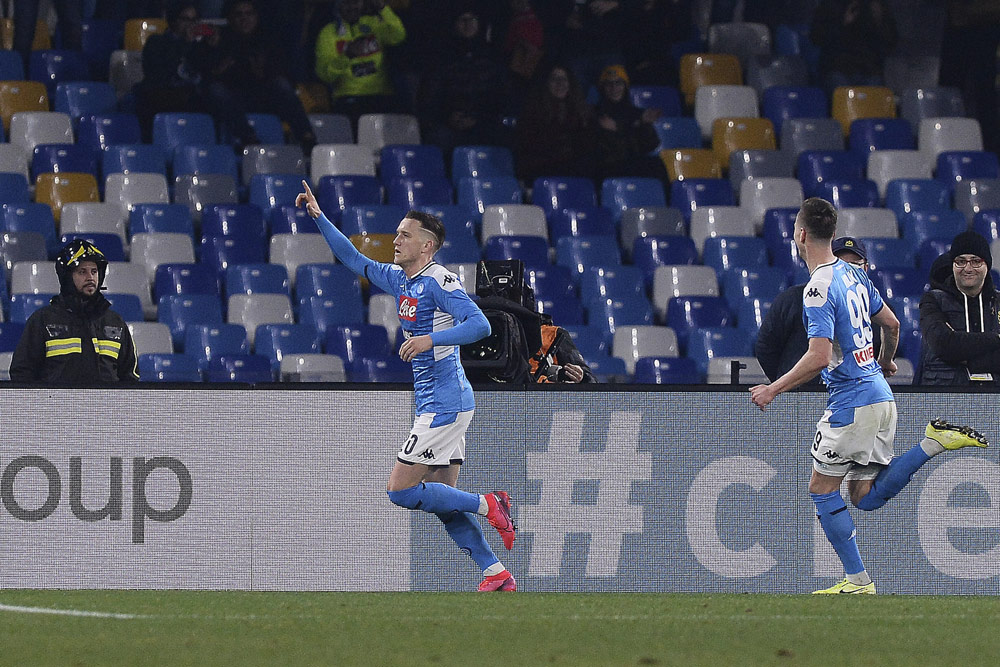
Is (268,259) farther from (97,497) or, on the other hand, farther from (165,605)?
(165,605)

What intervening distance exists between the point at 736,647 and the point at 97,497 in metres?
4.20

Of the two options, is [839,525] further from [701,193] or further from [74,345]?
[701,193]

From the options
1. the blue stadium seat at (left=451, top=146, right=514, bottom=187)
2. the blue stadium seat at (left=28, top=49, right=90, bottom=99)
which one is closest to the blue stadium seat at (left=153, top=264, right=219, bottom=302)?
the blue stadium seat at (left=451, top=146, right=514, bottom=187)

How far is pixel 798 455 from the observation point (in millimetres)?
8523

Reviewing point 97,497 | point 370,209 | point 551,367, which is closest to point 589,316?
point 370,209

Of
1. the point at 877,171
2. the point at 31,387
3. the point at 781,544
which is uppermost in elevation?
the point at 877,171

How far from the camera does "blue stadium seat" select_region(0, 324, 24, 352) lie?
36.2ft

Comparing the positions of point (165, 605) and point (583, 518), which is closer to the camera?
point (165, 605)

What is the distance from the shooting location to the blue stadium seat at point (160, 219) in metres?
12.8

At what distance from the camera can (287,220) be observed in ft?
43.2

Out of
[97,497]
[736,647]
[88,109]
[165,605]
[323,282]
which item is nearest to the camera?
[736,647]

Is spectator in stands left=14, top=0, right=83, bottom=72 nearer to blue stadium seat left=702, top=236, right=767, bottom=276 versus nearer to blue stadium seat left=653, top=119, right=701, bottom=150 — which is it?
blue stadium seat left=653, top=119, right=701, bottom=150

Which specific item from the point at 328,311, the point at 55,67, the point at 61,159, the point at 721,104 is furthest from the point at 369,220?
the point at 721,104

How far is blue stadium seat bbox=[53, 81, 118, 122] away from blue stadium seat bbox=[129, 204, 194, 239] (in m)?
1.50
